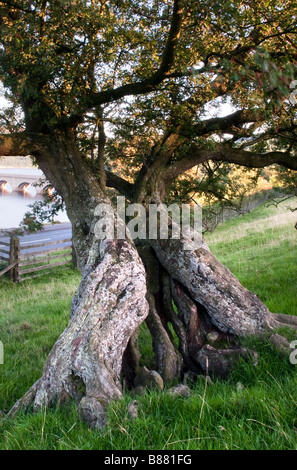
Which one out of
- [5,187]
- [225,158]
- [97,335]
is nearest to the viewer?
[97,335]

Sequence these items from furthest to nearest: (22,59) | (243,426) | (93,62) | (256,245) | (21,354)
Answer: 1. (256,245)
2. (21,354)
3. (93,62)
4. (22,59)
5. (243,426)

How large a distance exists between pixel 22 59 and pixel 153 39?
202 centimetres

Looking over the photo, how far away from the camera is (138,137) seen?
22.8 feet

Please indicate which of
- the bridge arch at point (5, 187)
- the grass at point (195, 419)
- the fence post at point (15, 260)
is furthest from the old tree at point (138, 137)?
the bridge arch at point (5, 187)

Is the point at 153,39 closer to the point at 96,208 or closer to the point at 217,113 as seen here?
the point at 217,113

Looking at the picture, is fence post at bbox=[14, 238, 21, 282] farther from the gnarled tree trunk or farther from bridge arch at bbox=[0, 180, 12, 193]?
bridge arch at bbox=[0, 180, 12, 193]

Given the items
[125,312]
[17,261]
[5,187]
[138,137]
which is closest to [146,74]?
[138,137]

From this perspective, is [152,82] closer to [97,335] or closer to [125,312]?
[125,312]

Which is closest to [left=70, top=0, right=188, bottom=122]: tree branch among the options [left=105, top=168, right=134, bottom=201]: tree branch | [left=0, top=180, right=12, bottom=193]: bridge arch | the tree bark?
[left=105, top=168, right=134, bottom=201]: tree branch

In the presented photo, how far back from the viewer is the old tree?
403 centimetres

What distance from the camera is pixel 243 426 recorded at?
106 inches

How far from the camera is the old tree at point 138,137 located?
403cm

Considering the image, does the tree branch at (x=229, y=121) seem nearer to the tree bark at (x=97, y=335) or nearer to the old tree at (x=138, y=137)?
the old tree at (x=138, y=137)
